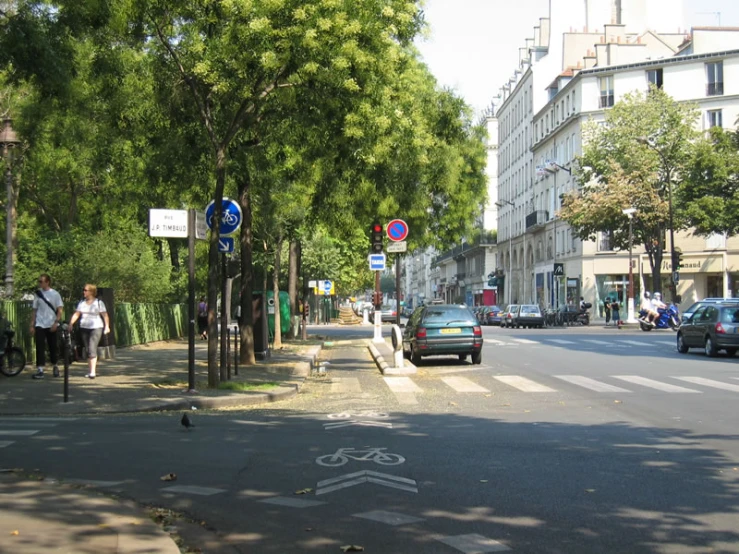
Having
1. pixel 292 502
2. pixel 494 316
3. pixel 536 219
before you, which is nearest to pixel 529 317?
pixel 494 316

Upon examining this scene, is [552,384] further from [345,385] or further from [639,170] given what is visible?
[639,170]

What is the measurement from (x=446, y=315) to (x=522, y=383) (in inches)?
246

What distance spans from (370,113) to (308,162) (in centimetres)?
404

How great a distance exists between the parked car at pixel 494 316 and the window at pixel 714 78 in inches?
846

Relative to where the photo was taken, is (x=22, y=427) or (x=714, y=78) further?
(x=714, y=78)

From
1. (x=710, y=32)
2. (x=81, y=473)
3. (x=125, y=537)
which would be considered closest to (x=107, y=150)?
(x=81, y=473)

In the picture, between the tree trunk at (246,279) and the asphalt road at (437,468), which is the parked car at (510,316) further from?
the asphalt road at (437,468)

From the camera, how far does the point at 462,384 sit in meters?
17.9

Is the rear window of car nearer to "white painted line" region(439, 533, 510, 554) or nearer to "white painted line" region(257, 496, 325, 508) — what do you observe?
"white painted line" region(257, 496, 325, 508)

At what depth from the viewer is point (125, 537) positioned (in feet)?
17.9

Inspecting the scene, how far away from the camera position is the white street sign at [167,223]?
14.3m

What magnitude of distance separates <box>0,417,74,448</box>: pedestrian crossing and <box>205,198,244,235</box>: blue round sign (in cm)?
490

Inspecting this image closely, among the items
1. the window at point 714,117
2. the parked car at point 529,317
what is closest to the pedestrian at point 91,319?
the parked car at point 529,317

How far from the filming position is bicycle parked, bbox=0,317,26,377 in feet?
56.4
